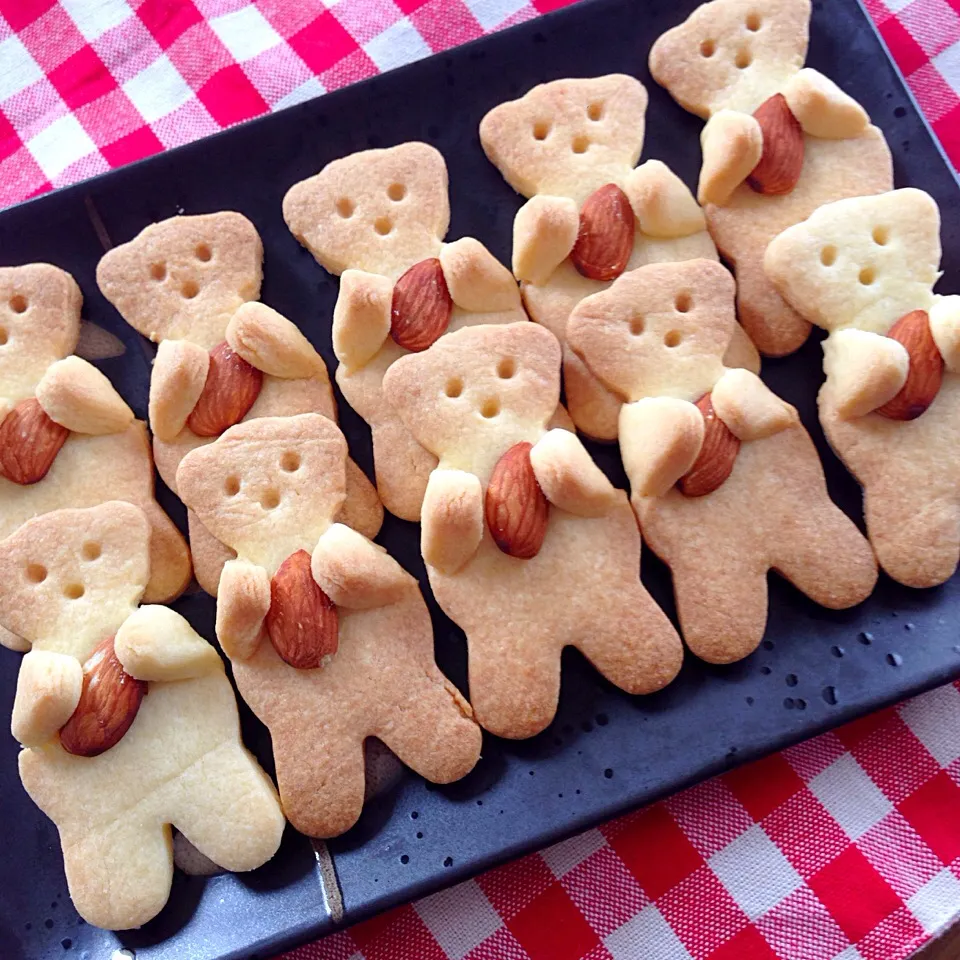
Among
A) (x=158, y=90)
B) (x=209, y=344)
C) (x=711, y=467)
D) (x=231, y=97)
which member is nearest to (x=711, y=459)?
(x=711, y=467)

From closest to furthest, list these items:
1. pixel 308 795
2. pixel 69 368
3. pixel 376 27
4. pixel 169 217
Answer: pixel 308 795 → pixel 69 368 → pixel 169 217 → pixel 376 27

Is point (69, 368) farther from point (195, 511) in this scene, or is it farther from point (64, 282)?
point (195, 511)

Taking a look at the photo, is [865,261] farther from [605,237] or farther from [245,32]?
[245,32]

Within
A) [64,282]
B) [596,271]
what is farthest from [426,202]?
[64,282]

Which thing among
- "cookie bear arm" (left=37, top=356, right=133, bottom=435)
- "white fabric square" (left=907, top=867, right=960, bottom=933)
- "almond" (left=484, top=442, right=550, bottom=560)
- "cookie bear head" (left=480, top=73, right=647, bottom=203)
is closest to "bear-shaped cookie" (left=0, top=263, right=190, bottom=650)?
"cookie bear arm" (left=37, top=356, right=133, bottom=435)

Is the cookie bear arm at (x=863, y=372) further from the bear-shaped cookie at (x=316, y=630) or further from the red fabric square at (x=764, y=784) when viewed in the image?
the bear-shaped cookie at (x=316, y=630)
